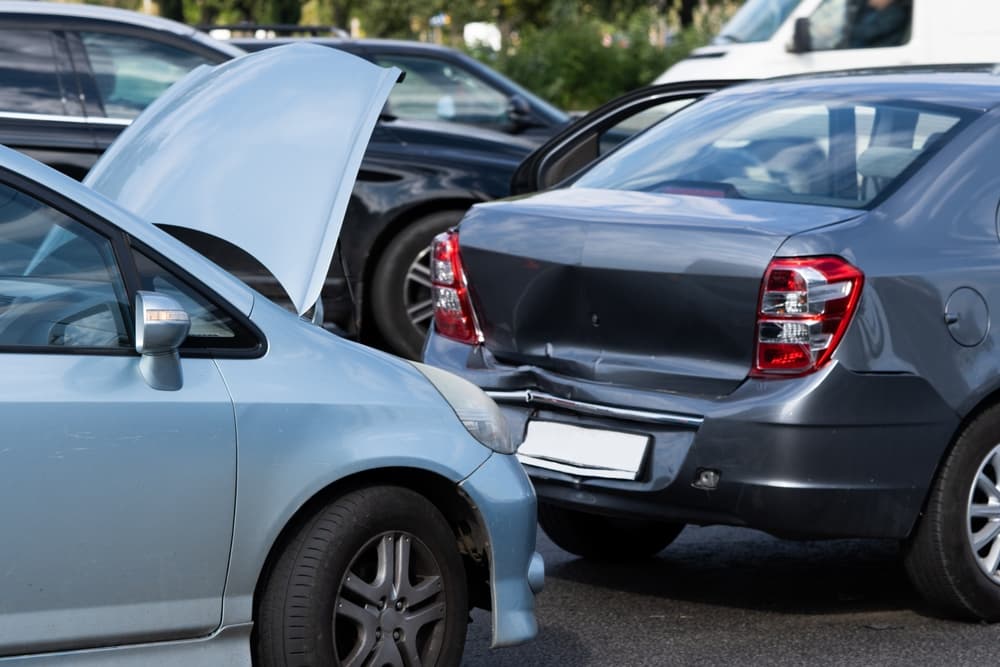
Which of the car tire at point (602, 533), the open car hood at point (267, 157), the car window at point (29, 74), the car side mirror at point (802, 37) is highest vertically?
the open car hood at point (267, 157)

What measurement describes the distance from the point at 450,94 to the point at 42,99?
4.26 m

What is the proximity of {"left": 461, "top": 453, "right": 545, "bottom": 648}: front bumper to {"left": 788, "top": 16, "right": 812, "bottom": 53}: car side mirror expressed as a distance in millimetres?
8710

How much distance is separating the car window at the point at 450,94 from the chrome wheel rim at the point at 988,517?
753cm

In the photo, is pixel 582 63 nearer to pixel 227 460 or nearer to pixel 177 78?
pixel 177 78

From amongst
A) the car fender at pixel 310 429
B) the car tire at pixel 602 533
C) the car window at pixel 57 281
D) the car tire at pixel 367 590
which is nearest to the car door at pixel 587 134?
the car tire at pixel 602 533

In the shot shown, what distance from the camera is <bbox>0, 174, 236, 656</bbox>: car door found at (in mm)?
3516

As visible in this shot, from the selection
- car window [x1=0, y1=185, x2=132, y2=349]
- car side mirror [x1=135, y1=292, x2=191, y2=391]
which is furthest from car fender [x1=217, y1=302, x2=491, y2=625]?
car window [x1=0, y1=185, x2=132, y2=349]

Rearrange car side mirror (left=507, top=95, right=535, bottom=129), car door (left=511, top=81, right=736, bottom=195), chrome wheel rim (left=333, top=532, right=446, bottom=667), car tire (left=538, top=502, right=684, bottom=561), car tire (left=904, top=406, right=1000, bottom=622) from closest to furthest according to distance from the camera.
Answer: chrome wheel rim (left=333, top=532, right=446, bottom=667)
car tire (left=904, top=406, right=1000, bottom=622)
car tire (left=538, top=502, right=684, bottom=561)
car door (left=511, top=81, right=736, bottom=195)
car side mirror (left=507, top=95, right=535, bottom=129)

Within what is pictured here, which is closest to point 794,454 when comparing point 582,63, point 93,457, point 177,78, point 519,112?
point 93,457

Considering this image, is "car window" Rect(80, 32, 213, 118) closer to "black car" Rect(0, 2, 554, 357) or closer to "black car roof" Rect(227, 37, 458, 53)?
"black car" Rect(0, 2, 554, 357)

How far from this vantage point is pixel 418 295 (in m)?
9.25

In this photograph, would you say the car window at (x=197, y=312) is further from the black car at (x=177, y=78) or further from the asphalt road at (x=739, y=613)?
the black car at (x=177, y=78)

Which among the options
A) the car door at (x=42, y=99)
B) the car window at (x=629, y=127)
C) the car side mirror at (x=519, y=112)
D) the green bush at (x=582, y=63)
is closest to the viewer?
the car door at (x=42, y=99)

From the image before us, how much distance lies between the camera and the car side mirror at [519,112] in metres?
11.2
